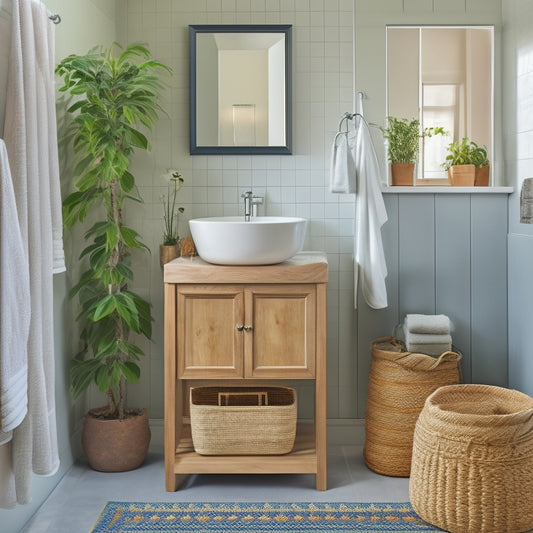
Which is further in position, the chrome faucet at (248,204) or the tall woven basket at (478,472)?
the chrome faucet at (248,204)

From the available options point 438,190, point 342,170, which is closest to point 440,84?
point 438,190

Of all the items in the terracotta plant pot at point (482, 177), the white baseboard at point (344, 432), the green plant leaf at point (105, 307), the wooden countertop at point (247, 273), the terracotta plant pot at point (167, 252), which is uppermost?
the terracotta plant pot at point (482, 177)

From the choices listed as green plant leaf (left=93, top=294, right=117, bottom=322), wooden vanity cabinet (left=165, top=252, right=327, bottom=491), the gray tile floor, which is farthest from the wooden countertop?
the gray tile floor

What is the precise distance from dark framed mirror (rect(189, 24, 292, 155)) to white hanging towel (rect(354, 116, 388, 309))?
397mm

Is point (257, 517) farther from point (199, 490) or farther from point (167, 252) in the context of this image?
point (167, 252)

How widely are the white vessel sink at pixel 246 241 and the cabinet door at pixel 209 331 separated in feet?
0.42

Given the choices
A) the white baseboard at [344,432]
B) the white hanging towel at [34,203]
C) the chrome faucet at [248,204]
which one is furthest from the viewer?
the white baseboard at [344,432]

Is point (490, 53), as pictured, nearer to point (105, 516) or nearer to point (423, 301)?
point (423, 301)

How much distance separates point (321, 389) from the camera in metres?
2.79

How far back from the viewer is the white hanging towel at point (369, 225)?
3.03 m

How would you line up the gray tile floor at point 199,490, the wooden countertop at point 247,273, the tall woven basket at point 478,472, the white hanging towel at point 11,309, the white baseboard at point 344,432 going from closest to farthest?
the white hanging towel at point 11,309
the tall woven basket at point 478,472
the gray tile floor at point 199,490
the wooden countertop at point 247,273
the white baseboard at point 344,432

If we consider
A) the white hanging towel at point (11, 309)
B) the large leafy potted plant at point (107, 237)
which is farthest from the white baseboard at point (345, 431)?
the white hanging towel at point (11, 309)

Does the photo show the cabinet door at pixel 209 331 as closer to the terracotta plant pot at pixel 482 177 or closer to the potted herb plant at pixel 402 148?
the potted herb plant at pixel 402 148

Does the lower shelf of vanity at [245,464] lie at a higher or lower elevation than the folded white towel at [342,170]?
lower
